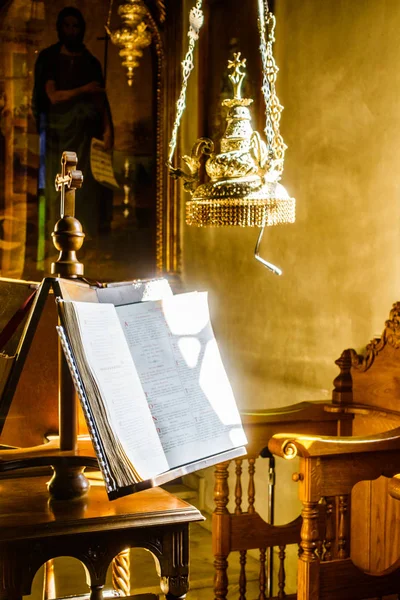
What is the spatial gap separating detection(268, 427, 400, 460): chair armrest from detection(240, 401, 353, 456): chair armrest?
0.70 meters

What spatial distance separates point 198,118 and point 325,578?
13.3ft

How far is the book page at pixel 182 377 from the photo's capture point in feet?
5.24

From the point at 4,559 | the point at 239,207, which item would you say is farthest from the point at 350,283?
the point at 4,559

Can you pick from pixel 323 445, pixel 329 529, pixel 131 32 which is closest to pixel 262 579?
pixel 329 529

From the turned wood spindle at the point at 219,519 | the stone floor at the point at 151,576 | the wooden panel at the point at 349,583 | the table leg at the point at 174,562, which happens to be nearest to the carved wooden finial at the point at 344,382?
the turned wood spindle at the point at 219,519

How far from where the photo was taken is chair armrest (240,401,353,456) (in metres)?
3.52

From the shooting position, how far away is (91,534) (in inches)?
60.1

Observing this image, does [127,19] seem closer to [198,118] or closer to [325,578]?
[198,118]

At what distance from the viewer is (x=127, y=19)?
6.21 meters

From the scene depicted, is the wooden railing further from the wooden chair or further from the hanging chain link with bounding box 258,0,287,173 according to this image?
the hanging chain link with bounding box 258,0,287,173

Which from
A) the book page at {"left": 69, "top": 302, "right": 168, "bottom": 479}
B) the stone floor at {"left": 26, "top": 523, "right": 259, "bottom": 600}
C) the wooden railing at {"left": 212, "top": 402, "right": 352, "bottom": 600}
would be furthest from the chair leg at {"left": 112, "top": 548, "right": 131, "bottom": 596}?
the stone floor at {"left": 26, "top": 523, "right": 259, "bottom": 600}

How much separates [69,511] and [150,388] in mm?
292

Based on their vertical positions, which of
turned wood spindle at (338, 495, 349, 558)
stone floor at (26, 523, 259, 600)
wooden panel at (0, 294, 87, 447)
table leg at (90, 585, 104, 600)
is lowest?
stone floor at (26, 523, 259, 600)

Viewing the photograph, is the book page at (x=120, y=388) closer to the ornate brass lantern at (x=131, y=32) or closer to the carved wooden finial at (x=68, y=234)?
the carved wooden finial at (x=68, y=234)
